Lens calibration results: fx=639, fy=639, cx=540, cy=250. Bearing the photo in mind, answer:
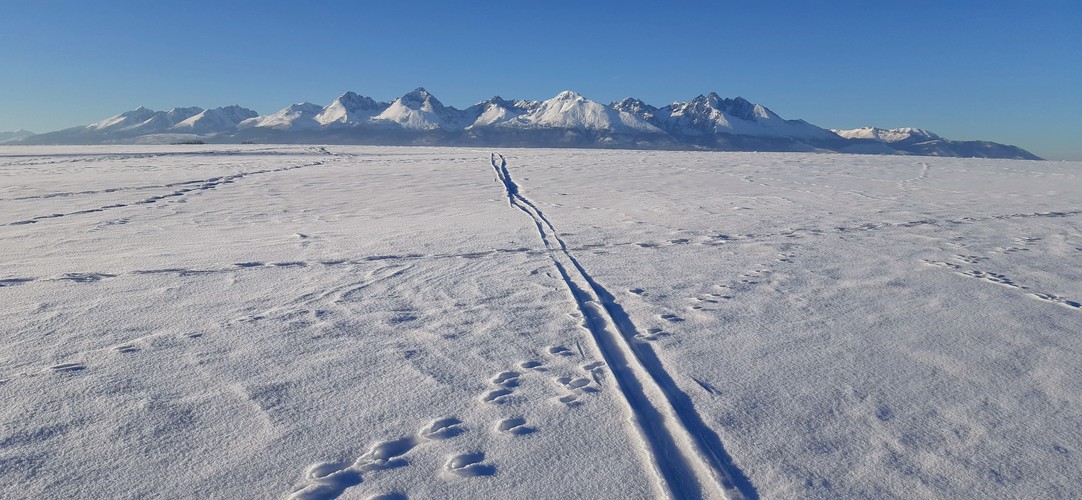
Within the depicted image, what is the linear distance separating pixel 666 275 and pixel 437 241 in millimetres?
3195

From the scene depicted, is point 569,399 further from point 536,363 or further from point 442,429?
point 442,429

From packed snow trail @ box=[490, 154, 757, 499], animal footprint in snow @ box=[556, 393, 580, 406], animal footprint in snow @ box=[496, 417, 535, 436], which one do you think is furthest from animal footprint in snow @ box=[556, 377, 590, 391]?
animal footprint in snow @ box=[496, 417, 535, 436]

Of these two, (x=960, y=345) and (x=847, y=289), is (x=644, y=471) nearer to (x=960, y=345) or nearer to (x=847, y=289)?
(x=960, y=345)

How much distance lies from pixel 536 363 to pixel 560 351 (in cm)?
27

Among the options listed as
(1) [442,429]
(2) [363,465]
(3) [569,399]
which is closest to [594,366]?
(3) [569,399]

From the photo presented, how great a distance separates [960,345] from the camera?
4527 mm

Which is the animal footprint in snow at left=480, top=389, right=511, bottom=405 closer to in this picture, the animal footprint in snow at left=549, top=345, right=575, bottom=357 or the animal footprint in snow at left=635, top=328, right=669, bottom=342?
the animal footprint in snow at left=549, top=345, right=575, bottom=357

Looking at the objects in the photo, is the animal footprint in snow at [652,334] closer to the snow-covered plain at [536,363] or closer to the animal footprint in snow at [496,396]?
the snow-covered plain at [536,363]

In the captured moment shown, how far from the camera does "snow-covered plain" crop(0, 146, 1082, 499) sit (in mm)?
2871

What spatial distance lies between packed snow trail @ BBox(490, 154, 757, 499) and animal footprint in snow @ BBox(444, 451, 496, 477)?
29.4 inches

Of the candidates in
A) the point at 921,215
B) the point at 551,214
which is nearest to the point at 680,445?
the point at 551,214

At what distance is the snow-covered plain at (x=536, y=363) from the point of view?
9.42 ft

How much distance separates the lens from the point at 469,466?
2.90 metres

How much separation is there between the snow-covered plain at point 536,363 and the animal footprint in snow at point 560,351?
0.08ft
